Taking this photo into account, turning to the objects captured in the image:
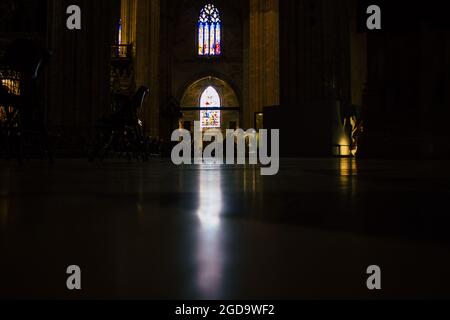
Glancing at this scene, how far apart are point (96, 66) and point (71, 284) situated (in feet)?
32.6

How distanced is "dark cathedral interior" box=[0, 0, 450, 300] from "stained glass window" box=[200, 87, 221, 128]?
12376 mm

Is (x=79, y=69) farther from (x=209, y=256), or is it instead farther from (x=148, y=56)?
(x=209, y=256)

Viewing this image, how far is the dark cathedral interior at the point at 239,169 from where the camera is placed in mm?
349

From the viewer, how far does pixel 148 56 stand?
18.7 metres

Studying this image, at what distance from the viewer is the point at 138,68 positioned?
1853 centimetres

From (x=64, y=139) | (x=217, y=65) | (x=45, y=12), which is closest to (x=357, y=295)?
(x=64, y=139)

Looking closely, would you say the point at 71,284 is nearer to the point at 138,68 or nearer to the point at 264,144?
the point at 264,144

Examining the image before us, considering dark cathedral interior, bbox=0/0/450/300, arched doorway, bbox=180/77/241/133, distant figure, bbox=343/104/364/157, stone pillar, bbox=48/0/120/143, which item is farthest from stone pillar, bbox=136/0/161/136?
arched doorway, bbox=180/77/241/133

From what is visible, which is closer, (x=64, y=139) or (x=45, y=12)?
(x=64, y=139)

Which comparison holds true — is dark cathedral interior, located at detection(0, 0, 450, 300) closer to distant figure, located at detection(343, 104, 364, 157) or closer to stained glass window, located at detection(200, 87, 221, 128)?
distant figure, located at detection(343, 104, 364, 157)

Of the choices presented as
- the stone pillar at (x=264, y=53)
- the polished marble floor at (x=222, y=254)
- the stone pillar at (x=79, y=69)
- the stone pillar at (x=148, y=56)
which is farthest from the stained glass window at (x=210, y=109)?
the polished marble floor at (x=222, y=254)

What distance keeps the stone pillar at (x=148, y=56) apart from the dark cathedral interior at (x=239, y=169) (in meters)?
0.06

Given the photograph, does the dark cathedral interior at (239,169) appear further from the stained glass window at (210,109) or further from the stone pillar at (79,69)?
the stained glass window at (210,109)

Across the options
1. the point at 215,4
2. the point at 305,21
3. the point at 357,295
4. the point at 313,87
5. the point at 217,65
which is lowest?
the point at 357,295
